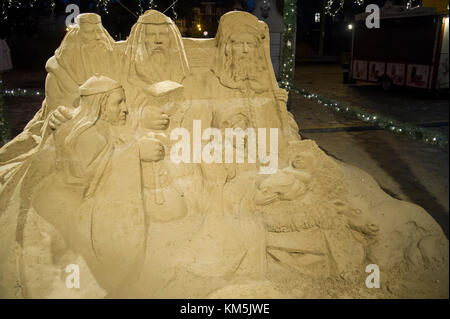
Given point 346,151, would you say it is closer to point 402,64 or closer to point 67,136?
point 67,136

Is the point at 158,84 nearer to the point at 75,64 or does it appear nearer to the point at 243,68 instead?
the point at 243,68

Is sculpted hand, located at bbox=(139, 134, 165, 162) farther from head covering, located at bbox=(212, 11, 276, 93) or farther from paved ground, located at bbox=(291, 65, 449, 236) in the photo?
paved ground, located at bbox=(291, 65, 449, 236)

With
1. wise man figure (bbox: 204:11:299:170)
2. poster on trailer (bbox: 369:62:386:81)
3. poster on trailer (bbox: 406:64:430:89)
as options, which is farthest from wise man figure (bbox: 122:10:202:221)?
poster on trailer (bbox: 369:62:386:81)

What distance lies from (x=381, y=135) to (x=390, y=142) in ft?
1.69

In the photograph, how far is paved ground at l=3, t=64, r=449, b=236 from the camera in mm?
4172

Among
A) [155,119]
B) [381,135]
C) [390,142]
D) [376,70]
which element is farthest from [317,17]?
[155,119]

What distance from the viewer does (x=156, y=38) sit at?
13.8 ft

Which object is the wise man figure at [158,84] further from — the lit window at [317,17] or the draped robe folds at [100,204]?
the lit window at [317,17]

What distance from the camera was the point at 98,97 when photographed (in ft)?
9.91

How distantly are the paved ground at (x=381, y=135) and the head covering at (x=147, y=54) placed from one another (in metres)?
2.73

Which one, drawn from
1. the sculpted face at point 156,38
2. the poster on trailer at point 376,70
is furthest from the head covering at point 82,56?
the poster on trailer at point 376,70

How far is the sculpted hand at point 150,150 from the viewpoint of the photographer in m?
3.13
